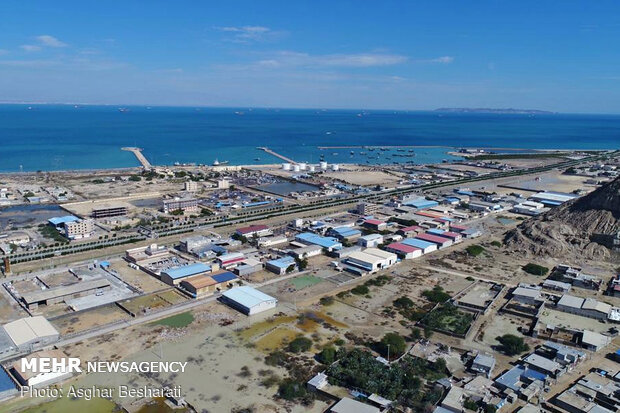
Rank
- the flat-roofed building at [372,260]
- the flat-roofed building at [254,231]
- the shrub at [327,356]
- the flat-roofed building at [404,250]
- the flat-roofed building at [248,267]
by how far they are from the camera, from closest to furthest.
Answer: the shrub at [327,356] < the flat-roofed building at [248,267] < the flat-roofed building at [372,260] < the flat-roofed building at [404,250] < the flat-roofed building at [254,231]

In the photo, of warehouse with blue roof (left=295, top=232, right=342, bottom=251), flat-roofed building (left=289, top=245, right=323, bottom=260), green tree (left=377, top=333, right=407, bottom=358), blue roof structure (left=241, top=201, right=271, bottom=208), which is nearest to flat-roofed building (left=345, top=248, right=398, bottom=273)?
warehouse with blue roof (left=295, top=232, right=342, bottom=251)

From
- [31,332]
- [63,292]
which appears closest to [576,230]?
[63,292]

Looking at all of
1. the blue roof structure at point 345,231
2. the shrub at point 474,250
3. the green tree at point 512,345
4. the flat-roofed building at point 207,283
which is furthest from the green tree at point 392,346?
the blue roof structure at point 345,231

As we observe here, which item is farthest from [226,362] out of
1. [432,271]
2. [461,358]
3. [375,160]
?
[375,160]

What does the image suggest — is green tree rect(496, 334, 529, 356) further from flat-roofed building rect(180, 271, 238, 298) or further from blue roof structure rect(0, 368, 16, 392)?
blue roof structure rect(0, 368, 16, 392)

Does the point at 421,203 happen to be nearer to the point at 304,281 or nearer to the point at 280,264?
the point at 280,264

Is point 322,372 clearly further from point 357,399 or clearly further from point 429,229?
point 429,229

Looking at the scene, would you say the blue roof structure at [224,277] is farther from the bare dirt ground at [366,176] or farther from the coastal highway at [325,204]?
the bare dirt ground at [366,176]
